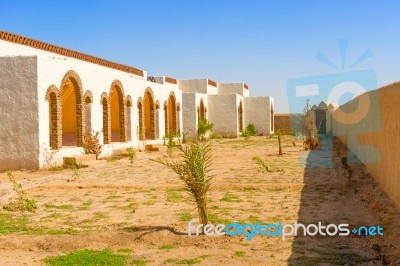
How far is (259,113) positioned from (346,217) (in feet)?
101

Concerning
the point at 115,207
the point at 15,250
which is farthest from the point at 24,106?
the point at 15,250

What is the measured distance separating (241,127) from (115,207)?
28.6m

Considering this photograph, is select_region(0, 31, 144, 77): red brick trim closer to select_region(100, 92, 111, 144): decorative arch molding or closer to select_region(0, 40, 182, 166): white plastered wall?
select_region(0, 40, 182, 166): white plastered wall

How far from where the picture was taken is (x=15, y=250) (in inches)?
201

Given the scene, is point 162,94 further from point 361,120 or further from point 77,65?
point 361,120

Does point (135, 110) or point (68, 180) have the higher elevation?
point (135, 110)

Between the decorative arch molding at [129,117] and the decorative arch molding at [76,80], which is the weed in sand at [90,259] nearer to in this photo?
the decorative arch molding at [76,80]

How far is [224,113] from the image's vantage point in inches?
1299

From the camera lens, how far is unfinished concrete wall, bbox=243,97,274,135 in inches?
1435

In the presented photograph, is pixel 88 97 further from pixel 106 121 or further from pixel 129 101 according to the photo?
pixel 129 101

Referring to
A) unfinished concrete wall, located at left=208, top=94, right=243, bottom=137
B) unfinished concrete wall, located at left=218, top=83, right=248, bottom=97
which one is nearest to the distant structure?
unfinished concrete wall, located at left=208, top=94, right=243, bottom=137

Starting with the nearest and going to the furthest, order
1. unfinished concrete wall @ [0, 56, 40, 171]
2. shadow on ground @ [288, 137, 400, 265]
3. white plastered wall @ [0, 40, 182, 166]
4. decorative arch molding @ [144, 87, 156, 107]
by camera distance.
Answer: shadow on ground @ [288, 137, 400, 265]
unfinished concrete wall @ [0, 56, 40, 171]
white plastered wall @ [0, 40, 182, 166]
decorative arch molding @ [144, 87, 156, 107]

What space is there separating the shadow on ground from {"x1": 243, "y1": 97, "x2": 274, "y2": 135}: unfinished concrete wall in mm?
25782

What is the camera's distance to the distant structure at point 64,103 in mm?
12750
